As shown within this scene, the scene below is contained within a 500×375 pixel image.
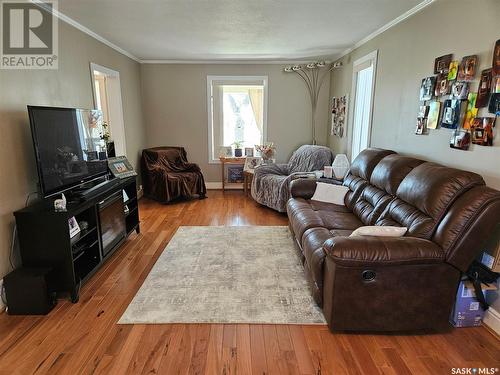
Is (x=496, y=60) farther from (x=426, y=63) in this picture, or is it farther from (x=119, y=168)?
(x=119, y=168)

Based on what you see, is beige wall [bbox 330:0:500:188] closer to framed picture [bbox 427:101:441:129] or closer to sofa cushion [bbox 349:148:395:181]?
framed picture [bbox 427:101:441:129]

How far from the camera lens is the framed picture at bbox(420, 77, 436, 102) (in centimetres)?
256

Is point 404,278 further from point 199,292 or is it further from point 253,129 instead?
point 253,129

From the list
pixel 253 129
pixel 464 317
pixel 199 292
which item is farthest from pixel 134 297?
pixel 253 129

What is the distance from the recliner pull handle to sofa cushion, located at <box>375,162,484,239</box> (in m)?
0.44

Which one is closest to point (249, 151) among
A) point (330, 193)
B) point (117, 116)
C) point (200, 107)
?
point (200, 107)

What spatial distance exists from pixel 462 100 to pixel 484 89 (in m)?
0.21

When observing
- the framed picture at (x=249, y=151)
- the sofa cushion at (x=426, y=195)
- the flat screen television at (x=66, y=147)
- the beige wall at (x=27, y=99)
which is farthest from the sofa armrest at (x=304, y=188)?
the beige wall at (x=27, y=99)

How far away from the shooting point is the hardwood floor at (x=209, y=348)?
174 centimetres

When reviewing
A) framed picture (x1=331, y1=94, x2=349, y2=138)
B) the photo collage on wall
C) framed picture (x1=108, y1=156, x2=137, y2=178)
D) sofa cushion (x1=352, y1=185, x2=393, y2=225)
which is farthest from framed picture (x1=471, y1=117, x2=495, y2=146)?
framed picture (x1=108, y1=156, x2=137, y2=178)

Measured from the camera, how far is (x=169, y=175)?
4.98 m

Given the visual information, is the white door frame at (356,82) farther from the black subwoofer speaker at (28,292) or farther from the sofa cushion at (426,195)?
the black subwoofer speaker at (28,292)

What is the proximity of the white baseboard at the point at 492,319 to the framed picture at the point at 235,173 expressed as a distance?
14.4 feet

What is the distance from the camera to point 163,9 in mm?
2783
